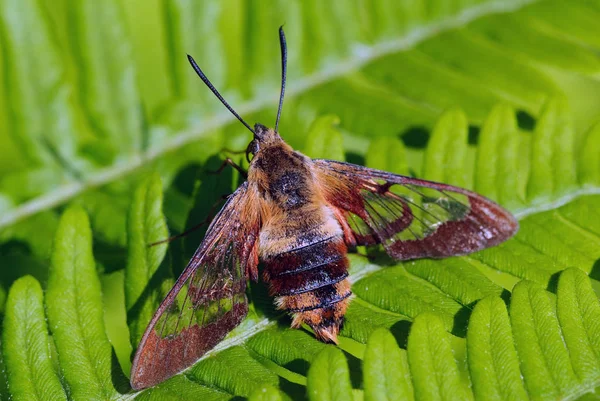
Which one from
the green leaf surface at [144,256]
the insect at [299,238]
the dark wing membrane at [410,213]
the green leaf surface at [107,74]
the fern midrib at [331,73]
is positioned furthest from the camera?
the fern midrib at [331,73]

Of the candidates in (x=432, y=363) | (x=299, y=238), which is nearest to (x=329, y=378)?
(x=432, y=363)

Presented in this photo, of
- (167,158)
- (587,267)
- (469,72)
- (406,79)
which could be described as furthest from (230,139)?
(587,267)

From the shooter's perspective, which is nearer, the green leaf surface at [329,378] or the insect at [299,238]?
the green leaf surface at [329,378]

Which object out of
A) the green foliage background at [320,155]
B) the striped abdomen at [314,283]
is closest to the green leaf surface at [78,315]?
the green foliage background at [320,155]

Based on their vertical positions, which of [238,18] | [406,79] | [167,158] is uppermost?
[238,18]

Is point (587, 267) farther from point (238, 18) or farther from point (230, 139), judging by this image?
point (238, 18)

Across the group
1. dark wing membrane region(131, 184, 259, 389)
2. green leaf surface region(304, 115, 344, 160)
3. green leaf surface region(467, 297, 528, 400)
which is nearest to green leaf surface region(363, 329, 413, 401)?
green leaf surface region(467, 297, 528, 400)

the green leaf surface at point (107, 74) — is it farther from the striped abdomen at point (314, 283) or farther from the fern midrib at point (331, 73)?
the striped abdomen at point (314, 283)
